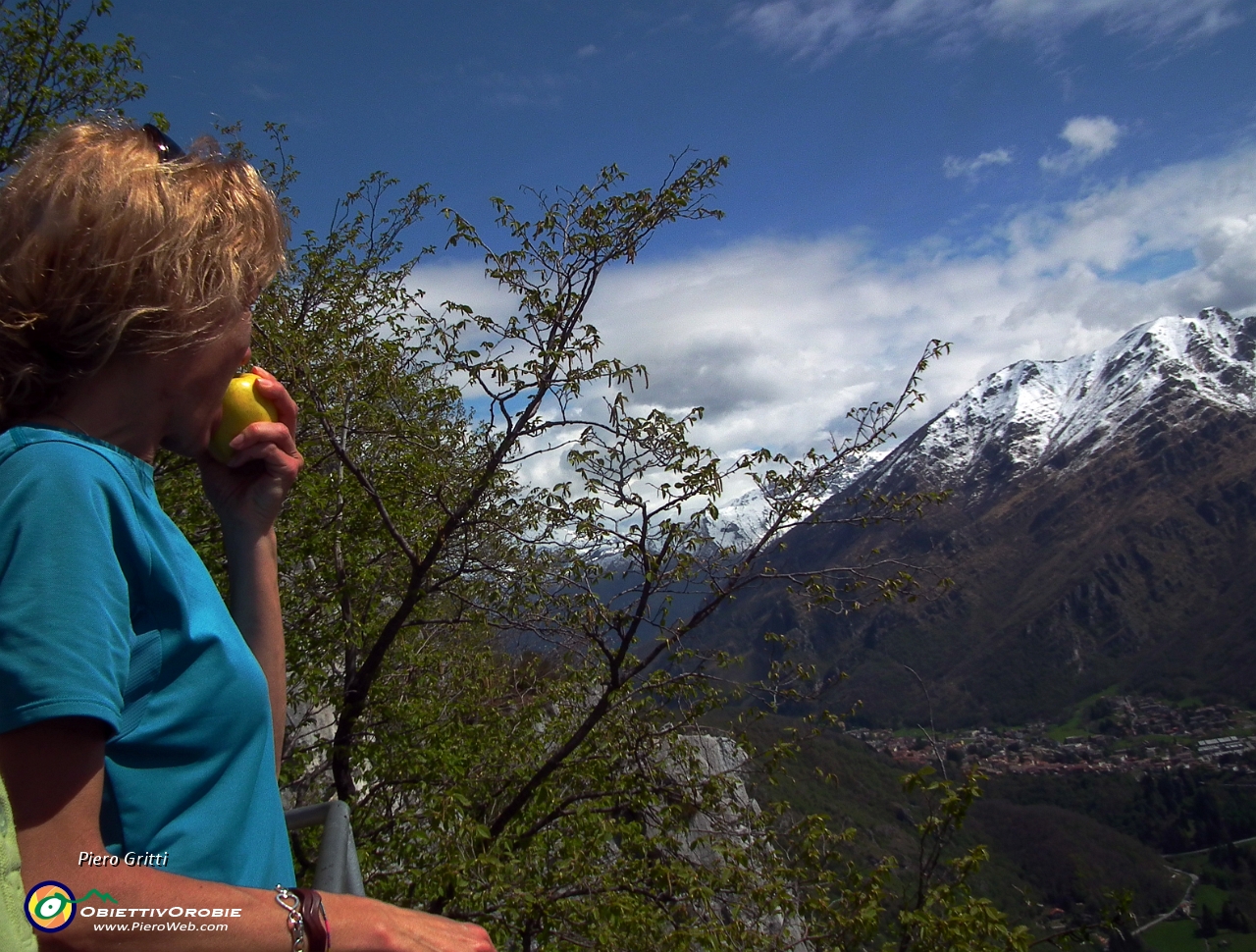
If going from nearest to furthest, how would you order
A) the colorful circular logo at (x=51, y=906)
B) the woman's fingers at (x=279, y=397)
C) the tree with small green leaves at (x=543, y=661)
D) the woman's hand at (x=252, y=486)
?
the colorful circular logo at (x=51, y=906) → the woman's hand at (x=252, y=486) → the woman's fingers at (x=279, y=397) → the tree with small green leaves at (x=543, y=661)

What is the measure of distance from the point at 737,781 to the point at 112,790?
678 cm

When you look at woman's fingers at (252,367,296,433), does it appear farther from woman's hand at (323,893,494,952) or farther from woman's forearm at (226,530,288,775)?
woman's hand at (323,893,494,952)

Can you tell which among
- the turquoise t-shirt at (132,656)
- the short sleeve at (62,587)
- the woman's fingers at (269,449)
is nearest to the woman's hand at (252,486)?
the woman's fingers at (269,449)

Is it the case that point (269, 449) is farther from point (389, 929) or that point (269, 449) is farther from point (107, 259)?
point (389, 929)

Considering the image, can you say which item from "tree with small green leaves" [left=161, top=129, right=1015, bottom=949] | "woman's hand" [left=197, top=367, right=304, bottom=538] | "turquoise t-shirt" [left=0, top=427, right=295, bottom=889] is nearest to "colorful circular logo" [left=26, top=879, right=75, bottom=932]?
"turquoise t-shirt" [left=0, top=427, right=295, bottom=889]

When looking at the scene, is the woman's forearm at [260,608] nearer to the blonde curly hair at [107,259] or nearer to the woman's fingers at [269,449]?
the woman's fingers at [269,449]

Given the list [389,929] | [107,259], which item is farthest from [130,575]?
[389,929]

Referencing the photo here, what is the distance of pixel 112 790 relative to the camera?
1190 mm

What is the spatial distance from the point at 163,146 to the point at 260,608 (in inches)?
39.2

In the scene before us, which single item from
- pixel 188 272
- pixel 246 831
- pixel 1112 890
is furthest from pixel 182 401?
pixel 1112 890

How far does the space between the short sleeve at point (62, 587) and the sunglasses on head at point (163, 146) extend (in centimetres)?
69

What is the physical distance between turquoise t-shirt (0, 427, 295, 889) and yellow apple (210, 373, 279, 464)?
51 centimetres

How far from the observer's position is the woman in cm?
106

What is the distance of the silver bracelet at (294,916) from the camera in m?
1.19
